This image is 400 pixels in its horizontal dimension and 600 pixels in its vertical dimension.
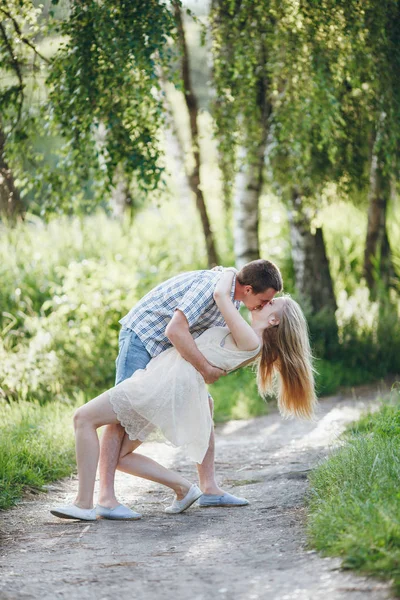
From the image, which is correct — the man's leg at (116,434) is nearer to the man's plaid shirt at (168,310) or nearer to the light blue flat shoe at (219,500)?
the man's plaid shirt at (168,310)

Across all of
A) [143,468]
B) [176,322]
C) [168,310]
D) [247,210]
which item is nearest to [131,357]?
[168,310]

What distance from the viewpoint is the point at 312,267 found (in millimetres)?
11586

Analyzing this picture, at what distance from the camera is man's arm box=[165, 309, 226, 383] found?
4.84m

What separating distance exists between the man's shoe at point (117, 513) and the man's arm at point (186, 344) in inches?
37.5

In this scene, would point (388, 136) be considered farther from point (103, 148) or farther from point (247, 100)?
point (103, 148)

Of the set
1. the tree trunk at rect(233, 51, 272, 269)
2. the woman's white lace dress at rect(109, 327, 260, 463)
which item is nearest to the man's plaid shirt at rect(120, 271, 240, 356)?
the woman's white lace dress at rect(109, 327, 260, 463)

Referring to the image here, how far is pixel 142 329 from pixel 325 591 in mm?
2168

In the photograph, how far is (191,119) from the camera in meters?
11.9

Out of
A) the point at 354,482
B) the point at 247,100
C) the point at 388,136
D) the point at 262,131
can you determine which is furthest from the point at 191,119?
the point at 354,482

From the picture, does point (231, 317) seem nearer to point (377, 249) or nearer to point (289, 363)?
point (289, 363)

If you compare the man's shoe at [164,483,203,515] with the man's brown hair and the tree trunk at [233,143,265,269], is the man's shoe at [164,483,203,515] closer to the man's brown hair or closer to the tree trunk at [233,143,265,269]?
the man's brown hair

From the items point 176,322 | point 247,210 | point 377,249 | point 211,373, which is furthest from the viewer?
point 377,249

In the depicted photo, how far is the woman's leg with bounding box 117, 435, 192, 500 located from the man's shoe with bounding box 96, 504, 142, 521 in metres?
0.23

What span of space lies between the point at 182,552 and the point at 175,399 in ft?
3.02
